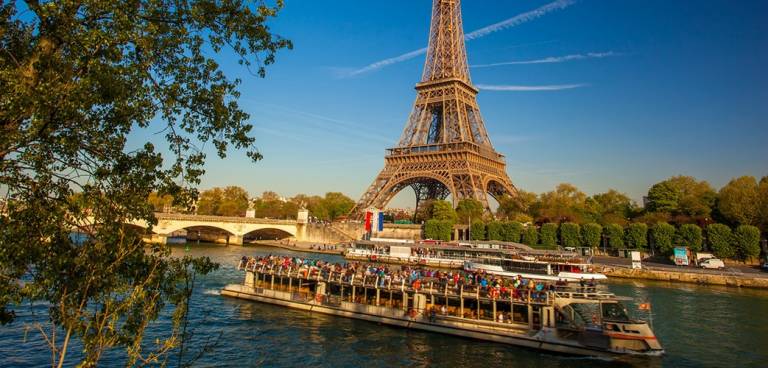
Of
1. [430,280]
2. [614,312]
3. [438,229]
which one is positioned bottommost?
[614,312]

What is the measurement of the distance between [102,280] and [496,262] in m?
38.3

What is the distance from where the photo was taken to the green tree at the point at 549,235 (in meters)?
58.6

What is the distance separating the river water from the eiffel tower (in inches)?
1623

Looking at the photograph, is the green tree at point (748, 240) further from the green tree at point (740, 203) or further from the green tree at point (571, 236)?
the green tree at point (571, 236)

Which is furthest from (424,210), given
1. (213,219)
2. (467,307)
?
(467,307)

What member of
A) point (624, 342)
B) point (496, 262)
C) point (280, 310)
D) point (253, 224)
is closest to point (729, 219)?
point (496, 262)

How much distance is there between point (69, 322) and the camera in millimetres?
5812

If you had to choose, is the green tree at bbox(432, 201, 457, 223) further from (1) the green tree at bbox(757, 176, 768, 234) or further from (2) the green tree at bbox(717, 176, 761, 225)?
(1) the green tree at bbox(757, 176, 768, 234)

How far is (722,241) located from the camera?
1893 inches

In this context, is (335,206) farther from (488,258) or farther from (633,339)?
(633,339)

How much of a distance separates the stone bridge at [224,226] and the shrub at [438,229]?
23660 mm

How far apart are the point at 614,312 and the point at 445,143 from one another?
168 ft

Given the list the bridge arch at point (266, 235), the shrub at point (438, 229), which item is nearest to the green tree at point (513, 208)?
the shrub at point (438, 229)

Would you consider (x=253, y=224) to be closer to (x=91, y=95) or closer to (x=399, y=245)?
(x=399, y=245)
